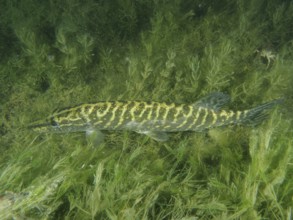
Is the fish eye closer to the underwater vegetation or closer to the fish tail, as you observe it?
the underwater vegetation

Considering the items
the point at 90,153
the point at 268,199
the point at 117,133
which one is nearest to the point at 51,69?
the point at 117,133

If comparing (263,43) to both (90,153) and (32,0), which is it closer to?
(90,153)

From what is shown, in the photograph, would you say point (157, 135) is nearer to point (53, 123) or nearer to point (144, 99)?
point (144, 99)

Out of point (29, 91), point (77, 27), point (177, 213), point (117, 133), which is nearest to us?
point (177, 213)

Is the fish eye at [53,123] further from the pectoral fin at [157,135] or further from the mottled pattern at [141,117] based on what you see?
the pectoral fin at [157,135]

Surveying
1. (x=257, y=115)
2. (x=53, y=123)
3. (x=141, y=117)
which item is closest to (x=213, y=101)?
(x=257, y=115)

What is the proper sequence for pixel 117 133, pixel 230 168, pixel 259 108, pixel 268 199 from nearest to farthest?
1. pixel 268 199
2. pixel 230 168
3. pixel 259 108
4. pixel 117 133

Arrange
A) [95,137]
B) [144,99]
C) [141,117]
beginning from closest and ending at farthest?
[95,137]
[141,117]
[144,99]
